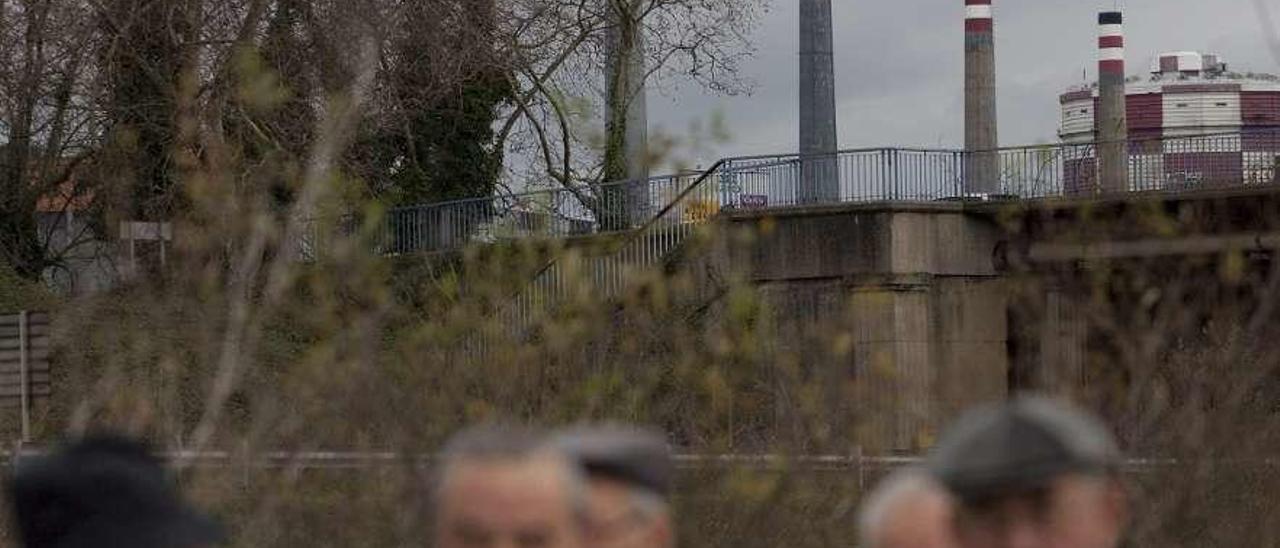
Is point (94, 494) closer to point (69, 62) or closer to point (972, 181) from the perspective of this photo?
point (69, 62)

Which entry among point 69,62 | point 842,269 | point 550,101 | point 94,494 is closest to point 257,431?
point 94,494

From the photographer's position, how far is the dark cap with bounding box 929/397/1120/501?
2.67 metres

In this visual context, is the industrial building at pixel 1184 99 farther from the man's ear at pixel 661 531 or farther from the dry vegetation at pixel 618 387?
the man's ear at pixel 661 531

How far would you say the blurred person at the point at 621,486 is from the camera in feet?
9.94

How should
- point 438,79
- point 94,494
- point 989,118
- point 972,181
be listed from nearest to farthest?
1. point 94,494
2. point 438,79
3. point 972,181
4. point 989,118

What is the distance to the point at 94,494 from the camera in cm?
345

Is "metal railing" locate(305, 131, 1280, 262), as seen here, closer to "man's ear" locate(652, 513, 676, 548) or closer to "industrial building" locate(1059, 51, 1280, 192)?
"man's ear" locate(652, 513, 676, 548)

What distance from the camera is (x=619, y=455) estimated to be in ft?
10.0

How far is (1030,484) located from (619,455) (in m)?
0.59

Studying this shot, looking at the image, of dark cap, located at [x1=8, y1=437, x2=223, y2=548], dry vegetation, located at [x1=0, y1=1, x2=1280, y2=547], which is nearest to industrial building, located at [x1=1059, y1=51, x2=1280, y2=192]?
dry vegetation, located at [x1=0, y1=1, x2=1280, y2=547]

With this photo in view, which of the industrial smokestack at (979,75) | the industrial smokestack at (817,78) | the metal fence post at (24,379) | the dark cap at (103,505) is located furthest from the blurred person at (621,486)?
the industrial smokestack at (979,75)

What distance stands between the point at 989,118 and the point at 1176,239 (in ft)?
159

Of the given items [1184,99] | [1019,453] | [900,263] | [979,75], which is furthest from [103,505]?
[1184,99]

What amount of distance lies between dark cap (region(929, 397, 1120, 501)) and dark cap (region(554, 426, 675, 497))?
454mm
